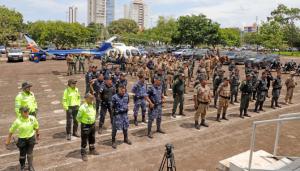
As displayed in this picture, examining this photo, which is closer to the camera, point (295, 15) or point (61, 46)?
point (61, 46)

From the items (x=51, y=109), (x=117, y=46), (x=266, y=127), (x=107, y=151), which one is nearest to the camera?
(x=107, y=151)

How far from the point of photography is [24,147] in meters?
6.96

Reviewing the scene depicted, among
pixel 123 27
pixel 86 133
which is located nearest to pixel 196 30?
pixel 86 133

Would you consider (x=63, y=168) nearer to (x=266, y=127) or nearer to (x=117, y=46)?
(x=266, y=127)

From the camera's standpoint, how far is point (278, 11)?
6384cm

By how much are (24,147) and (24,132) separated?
0.35 metres

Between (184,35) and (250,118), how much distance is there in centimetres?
4395

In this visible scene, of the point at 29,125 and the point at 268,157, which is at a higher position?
the point at 29,125

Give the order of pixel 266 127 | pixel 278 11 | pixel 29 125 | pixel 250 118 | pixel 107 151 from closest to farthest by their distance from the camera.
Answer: pixel 29 125 < pixel 107 151 < pixel 266 127 < pixel 250 118 < pixel 278 11

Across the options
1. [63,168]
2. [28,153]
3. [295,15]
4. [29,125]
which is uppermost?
[295,15]

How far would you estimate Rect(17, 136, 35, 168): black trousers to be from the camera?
22.6 ft

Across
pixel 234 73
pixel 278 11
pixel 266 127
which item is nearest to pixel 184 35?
pixel 278 11

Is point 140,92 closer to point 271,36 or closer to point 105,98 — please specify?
point 105,98

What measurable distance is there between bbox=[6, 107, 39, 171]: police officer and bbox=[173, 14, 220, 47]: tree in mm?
49733
